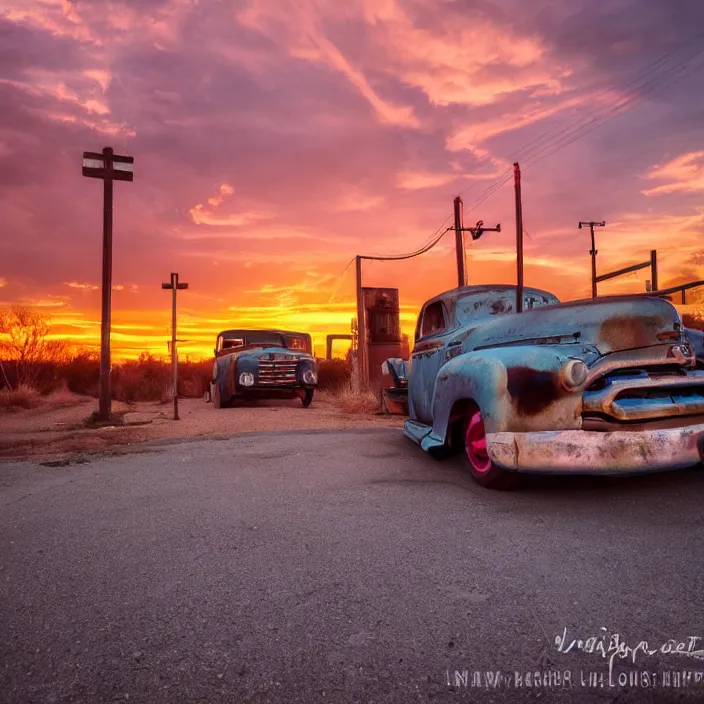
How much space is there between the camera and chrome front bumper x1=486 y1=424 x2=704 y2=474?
3.25 metres

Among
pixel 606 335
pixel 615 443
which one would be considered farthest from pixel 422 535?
pixel 606 335

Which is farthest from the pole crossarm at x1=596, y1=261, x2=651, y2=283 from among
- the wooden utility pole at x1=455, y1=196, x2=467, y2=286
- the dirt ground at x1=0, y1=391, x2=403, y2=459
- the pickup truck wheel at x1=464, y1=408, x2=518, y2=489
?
the pickup truck wheel at x1=464, y1=408, x2=518, y2=489

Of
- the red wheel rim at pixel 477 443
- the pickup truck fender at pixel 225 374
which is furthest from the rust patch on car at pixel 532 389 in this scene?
the pickup truck fender at pixel 225 374

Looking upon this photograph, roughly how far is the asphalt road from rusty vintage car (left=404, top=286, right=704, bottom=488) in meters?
0.32

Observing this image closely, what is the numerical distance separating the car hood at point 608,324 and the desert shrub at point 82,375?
62.2ft

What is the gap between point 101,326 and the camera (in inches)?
471

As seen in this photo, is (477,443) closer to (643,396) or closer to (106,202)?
(643,396)

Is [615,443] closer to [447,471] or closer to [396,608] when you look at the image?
[447,471]

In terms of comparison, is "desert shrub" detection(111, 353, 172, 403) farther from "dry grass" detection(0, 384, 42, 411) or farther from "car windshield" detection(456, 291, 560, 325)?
"car windshield" detection(456, 291, 560, 325)

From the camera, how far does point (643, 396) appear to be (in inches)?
136

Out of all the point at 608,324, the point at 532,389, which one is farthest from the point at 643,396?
the point at 532,389

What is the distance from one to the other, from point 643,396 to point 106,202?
1179cm

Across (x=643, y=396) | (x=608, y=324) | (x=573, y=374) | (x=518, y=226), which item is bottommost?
(x=643, y=396)

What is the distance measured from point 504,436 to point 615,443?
2.07ft
